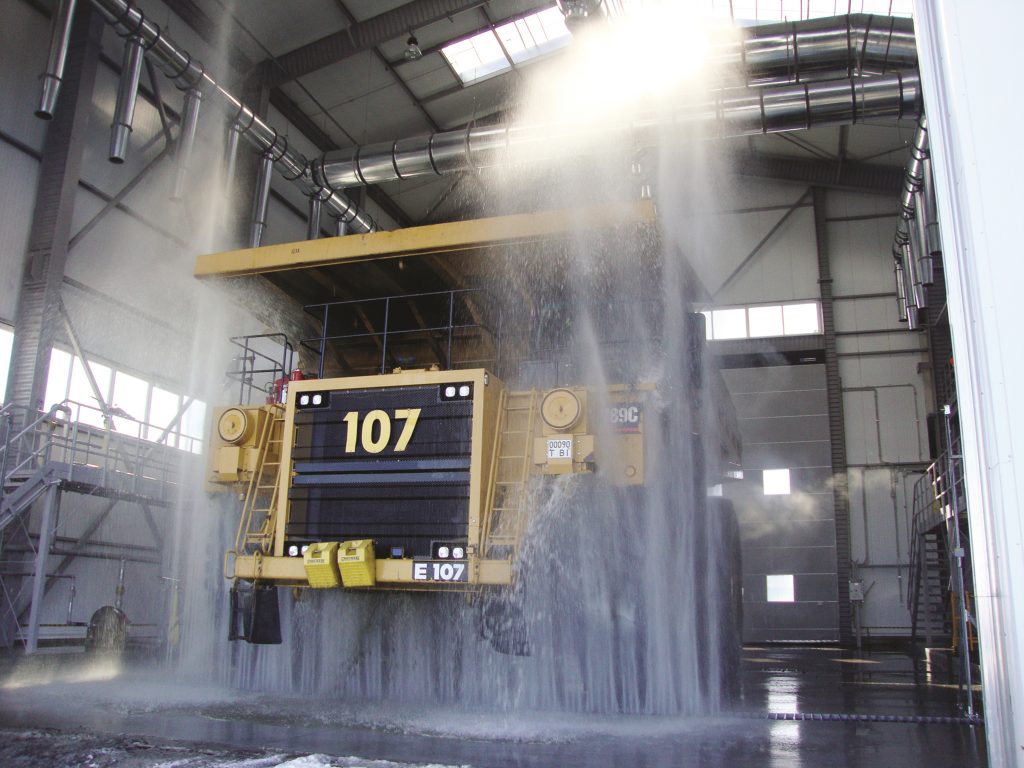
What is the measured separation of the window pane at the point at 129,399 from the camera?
45.2 feet

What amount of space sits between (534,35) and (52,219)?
9843mm

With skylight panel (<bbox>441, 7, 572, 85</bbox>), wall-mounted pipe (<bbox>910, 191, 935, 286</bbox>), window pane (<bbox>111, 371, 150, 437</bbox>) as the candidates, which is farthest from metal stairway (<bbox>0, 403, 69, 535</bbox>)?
wall-mounted pipe (<bbox>910, 191, 935, 286</bbox>)

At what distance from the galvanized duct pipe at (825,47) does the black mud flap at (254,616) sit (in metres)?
12.1

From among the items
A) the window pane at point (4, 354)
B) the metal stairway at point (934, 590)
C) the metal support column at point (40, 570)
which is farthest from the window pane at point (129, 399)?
the metal stairway at point (934, 590)

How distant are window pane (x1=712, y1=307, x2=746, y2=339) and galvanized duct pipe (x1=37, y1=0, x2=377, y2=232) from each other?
10812 mm

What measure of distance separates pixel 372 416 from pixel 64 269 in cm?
848

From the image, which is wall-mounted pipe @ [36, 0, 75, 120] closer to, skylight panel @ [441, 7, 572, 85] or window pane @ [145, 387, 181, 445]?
window pane @ [145, 387, 181, 445]

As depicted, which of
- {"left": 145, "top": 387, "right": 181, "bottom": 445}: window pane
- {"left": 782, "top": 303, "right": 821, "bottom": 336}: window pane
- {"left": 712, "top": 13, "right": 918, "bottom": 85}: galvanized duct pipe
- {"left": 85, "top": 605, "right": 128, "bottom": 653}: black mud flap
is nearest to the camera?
{"left": 85, "top": 605, "right": 128, "bottom": 653}: black mud flap

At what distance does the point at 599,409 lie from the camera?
6.35 metres

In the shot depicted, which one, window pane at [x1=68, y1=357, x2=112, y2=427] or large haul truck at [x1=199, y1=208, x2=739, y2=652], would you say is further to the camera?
window pane at [x1=68, y1=357, x2=112, y2=427]

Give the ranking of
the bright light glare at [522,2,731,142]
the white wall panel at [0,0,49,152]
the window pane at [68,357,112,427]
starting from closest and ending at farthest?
the white wall panel at [0,0,49,152] → the window pane at [68,357,112,427] → the bright light glare at [522,2,731,142]

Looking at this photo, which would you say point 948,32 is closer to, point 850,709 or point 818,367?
point 850,709

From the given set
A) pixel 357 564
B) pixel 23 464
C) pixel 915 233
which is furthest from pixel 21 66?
pixel 915 233

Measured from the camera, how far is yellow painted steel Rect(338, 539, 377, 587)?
610 cm
